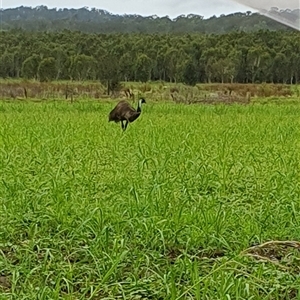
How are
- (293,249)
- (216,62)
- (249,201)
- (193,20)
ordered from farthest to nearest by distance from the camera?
(193,20) → (216,62) → (249,201) → (293,249)

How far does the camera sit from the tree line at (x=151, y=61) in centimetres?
1936

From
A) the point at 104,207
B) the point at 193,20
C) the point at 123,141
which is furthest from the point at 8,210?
the point at 193,20

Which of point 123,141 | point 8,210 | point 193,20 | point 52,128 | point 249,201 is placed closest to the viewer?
point 8,210

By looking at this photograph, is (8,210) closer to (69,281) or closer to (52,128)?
(69,281)

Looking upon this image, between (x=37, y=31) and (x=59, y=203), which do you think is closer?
(x=59, y=203)

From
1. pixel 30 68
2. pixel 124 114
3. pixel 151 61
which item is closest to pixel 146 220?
pixel 124 114

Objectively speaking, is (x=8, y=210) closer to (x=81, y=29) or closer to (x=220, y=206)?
(x=220, y=206)

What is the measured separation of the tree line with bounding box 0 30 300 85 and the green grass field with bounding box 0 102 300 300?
14.0 m

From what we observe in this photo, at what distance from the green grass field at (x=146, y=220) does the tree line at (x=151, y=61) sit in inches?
553

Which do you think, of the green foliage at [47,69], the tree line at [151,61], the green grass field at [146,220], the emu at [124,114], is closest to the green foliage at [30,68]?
the tree line at [151,61]

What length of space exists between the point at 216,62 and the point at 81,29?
33.8ft

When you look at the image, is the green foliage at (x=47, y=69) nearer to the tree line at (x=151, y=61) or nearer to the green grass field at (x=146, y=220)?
the tree line at (x=151, y=61)

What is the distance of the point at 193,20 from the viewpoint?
90.5 ft

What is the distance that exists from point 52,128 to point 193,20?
868 inches
